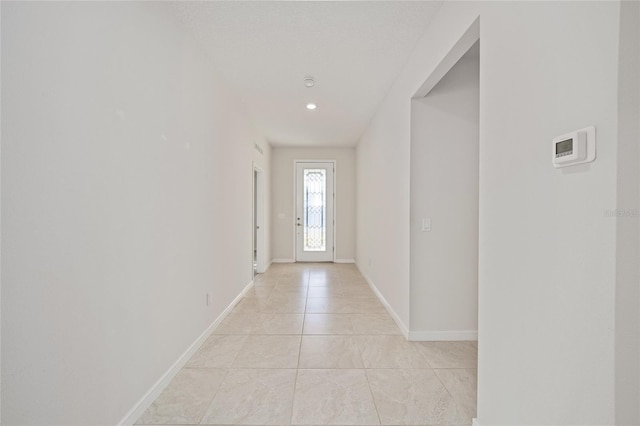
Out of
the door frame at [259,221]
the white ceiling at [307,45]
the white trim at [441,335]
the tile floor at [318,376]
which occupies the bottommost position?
the tile floor at [318,376]

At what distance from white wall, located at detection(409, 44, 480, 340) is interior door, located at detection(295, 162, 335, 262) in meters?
4.34

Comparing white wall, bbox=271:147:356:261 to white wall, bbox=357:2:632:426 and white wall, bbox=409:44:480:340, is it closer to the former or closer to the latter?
white wall, bbox=409:44:480:340

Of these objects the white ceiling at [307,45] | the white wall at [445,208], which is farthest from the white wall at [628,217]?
the white wall at [445,208]

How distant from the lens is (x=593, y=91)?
0.93 m

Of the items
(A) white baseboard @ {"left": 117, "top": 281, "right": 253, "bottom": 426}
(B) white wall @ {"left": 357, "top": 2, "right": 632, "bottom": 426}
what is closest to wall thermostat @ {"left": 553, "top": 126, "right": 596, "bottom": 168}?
(B) white wall @ {"left": 357, "top": 2, "right": 632, "bottom": 426}

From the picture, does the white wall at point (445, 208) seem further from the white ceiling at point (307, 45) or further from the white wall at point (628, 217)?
the white wall at point (628, 217)

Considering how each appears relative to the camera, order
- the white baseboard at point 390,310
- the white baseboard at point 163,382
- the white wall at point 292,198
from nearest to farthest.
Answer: the white baseboard at point 163,382, the white baseboard at point 390,310, the white wall at point 292,198

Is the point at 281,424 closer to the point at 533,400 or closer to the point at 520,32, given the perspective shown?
the point at 533,400

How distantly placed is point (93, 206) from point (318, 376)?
5.73ft

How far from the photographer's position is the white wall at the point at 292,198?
7.10m

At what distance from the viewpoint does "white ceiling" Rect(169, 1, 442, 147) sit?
2.19 m

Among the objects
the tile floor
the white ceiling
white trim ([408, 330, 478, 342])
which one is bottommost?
the tile floor

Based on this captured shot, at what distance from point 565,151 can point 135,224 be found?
1995 millimetres

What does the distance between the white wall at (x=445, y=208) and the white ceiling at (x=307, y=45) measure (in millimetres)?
616
